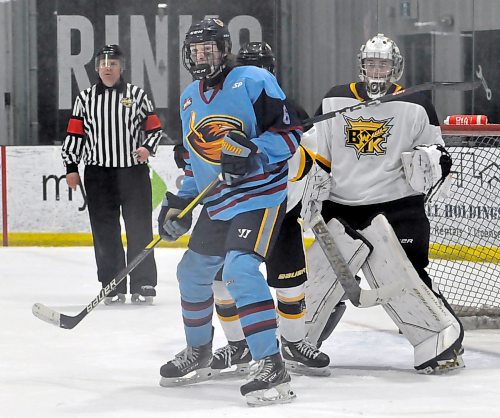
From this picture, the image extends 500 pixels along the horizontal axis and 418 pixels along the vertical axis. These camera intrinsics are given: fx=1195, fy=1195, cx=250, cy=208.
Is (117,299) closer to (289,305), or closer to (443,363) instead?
(289,305)

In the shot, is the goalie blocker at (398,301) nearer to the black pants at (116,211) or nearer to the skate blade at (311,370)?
the skate blade at (311,370)

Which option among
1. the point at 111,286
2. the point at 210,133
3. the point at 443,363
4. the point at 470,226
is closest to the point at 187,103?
the point at 210,133

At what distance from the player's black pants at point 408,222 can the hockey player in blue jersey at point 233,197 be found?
22.3 inches

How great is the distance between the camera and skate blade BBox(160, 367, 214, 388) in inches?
124

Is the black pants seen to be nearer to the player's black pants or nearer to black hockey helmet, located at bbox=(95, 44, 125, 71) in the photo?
black hockey helmet, located at bbox=(95, 44, 125, 71)

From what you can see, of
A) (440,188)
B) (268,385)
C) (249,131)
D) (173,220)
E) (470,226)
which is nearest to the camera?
(268,385)

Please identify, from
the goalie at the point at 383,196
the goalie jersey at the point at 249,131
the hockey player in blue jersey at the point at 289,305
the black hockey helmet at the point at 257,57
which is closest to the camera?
the goalie jersey at the point at 249,131

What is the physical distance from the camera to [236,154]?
2.87 m

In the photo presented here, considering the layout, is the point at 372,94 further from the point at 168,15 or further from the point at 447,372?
the point at 168,15

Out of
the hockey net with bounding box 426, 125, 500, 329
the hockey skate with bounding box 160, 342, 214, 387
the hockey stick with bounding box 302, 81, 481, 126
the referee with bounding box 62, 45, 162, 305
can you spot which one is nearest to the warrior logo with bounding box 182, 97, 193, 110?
the hockey stick with bounding box 302, 81, 481, 126

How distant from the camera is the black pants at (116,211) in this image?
501 cm

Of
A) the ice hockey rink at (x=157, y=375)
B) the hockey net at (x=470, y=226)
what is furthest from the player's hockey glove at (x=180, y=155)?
the hockey net at (x=470, y=226)

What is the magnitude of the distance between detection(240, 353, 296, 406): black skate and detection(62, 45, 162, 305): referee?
2135 millimetres

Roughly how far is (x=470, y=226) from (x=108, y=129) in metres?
1.93
